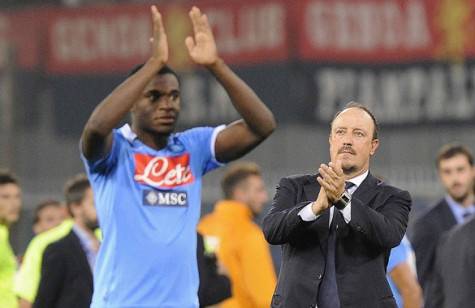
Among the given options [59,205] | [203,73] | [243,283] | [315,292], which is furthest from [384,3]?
[315,292]

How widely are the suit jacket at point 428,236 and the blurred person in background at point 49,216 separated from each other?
3545mm

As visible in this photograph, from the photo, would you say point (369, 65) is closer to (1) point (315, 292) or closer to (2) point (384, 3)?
(2) point (384, 3)

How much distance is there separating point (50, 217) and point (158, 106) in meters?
5.58

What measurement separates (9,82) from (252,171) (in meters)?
8.96

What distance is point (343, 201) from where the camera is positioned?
624 centimetres

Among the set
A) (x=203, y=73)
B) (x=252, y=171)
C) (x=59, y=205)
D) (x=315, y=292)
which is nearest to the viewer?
(x=315, y=292)

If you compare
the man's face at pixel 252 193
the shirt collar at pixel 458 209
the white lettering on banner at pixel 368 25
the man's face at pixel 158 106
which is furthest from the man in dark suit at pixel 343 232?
the white lettering on banner at pixel 368 25

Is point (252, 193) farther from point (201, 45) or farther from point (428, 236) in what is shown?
point (201, 45)

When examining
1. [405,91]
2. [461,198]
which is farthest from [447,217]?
[405,91]

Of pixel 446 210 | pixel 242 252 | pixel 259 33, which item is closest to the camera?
pixel 242 252

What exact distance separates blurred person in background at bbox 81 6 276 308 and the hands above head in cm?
131

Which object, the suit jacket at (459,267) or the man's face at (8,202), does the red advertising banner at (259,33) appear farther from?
the suit jacket at (459,267)

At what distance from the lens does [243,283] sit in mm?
10461

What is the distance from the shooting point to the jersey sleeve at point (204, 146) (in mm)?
7582
